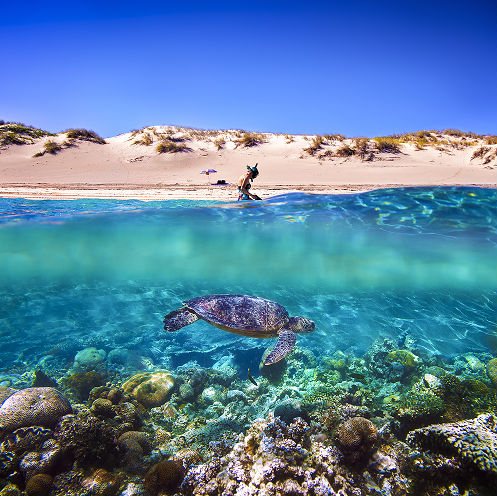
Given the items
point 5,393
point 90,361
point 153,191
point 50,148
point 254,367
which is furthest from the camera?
point 50,148

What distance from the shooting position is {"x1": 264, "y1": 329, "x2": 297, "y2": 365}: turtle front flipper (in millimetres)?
4296

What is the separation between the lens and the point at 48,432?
11.2 feet

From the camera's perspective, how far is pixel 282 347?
4707 millimetres

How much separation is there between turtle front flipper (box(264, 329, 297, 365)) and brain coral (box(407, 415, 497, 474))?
2009 millimetres

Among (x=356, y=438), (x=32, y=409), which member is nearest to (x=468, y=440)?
(x=356, y=438)

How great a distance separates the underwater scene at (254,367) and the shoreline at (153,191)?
29.8 inches

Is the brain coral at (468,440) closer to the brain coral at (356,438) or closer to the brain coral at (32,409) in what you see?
the brain coral at (356,438)

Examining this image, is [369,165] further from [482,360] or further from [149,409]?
[149,409]

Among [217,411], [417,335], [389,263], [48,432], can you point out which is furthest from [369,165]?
[48,432]

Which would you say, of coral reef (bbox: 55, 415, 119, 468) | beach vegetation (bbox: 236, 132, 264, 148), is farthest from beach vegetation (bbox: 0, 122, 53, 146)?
coral reef (bbox: 55, 415, 119, 468)

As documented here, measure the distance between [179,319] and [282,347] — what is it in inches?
83.4

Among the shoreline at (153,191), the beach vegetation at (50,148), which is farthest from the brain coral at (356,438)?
the beach vegetation at (50,148)

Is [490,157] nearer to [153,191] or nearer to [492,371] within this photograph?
[492,371]

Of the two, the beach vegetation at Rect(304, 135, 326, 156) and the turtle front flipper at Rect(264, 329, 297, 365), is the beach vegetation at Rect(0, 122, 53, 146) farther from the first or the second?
the turtle front flipper at Rect(264, 329, 297, 365)
